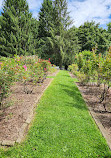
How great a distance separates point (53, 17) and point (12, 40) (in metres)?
11.0

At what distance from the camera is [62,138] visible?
2375 millimetres

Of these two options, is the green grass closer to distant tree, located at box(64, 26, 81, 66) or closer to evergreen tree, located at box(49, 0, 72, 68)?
evergreen tree, located at box(49, 0, 72, 68)

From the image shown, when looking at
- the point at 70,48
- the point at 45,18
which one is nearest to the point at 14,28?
the point at 45,18

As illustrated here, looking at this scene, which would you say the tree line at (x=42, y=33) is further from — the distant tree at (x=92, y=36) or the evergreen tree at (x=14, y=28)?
the distant tree at (x=92, y=36)

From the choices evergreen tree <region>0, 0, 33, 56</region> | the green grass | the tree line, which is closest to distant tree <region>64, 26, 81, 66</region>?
the tree line

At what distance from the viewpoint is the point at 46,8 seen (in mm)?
23422

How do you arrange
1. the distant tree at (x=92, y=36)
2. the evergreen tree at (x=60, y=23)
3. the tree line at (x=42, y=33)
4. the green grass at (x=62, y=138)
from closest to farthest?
the green grass at (x=62, y=138)
the tree line at (x=42, y=33)
the evergreen tree at (x=60, y=23)
the distant tree at (x=92, y=36)

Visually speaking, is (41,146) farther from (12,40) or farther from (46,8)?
(46,8)

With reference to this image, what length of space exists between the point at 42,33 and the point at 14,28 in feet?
28.0

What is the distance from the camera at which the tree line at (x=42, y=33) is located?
705 inches

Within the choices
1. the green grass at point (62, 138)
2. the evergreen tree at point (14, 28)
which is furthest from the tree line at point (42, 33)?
the green grass at point (62, 138)

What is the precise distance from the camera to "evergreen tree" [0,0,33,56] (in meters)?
17.6

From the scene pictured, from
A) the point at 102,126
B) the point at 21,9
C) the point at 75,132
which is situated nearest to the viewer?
the point at 75,132

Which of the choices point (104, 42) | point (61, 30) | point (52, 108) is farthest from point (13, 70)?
point (104, 42)
